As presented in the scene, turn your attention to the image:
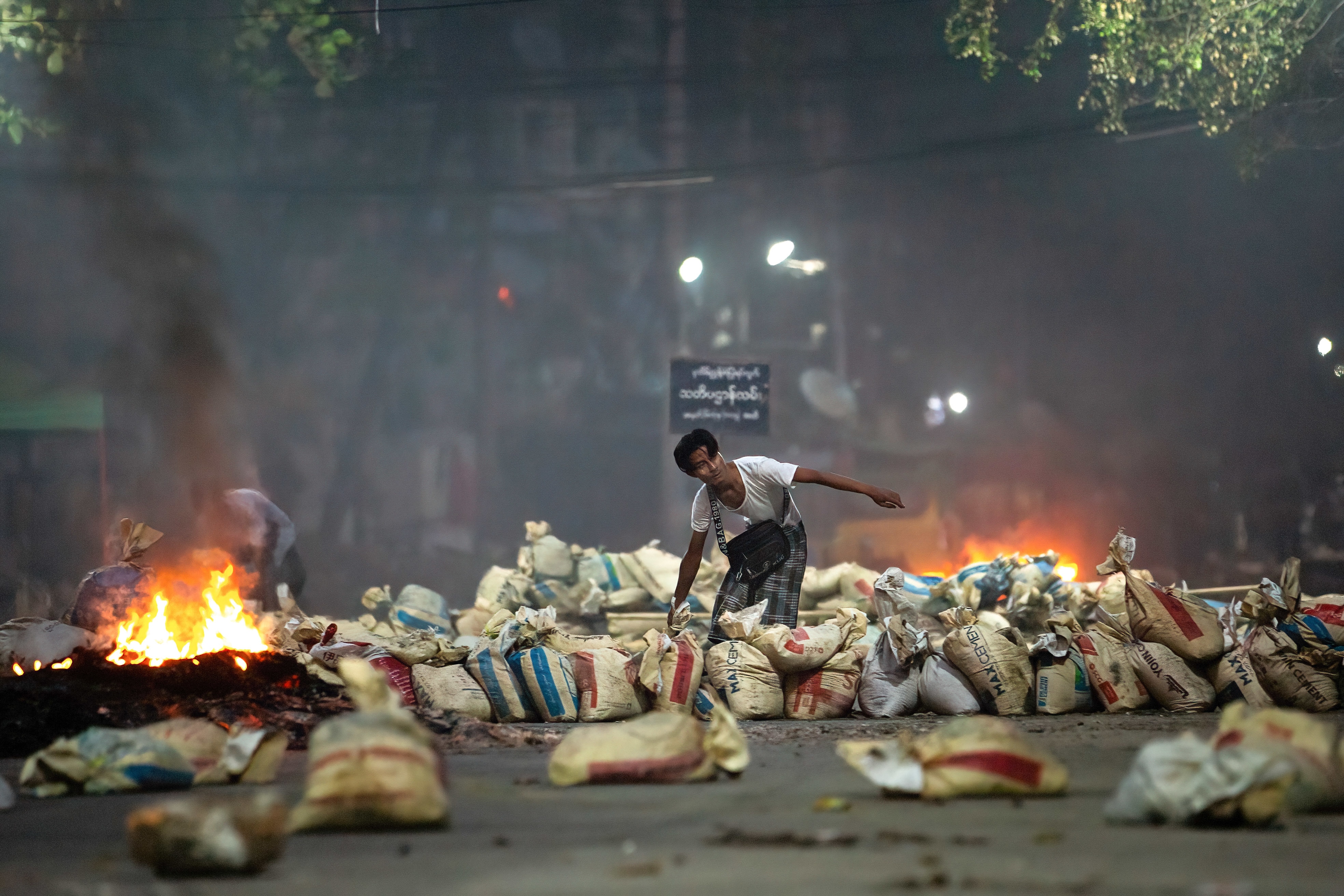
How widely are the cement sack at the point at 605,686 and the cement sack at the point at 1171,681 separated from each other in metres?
2.23

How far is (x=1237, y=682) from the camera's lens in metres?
4.76

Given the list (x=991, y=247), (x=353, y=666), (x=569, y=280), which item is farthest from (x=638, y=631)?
(x=991, y=247)

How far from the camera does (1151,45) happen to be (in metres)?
8.62

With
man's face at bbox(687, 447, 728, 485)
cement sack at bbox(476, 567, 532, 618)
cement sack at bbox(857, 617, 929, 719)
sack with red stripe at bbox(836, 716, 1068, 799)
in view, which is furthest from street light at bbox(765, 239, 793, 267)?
sack with red stripe at bbox(836, 716, 1068, 799)

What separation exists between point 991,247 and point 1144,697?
612 cm

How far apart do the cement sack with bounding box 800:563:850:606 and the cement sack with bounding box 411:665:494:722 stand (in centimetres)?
328

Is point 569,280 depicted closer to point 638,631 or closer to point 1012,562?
point 638,631

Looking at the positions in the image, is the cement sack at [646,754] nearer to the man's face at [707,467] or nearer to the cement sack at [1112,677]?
the man's face at [707,467]

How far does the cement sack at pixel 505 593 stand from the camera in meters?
7.44

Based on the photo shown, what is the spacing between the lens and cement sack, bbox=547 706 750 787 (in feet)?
9.48

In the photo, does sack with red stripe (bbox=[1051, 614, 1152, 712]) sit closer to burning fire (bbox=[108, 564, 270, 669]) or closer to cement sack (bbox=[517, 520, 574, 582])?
burning fire (bbox=[108, 564, 270, 669])

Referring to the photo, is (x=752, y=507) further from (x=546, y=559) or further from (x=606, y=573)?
(x=546, y=559)

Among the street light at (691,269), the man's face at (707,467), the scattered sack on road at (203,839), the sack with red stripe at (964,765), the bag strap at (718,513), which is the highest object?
the street light at (691,269)

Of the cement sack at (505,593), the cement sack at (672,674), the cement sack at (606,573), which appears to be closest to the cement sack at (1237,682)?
the cement sack at (672,674)
